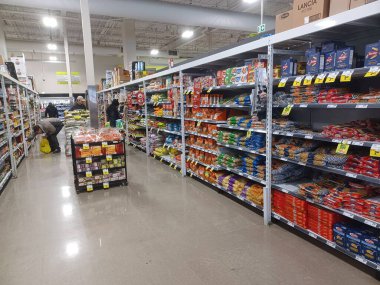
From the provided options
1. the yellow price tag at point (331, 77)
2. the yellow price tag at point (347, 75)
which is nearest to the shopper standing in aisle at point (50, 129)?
the yellow price tag at point (331, 77)

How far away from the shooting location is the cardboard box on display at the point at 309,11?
2598 millimetres

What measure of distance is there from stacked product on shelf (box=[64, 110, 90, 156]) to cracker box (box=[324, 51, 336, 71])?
6.86m

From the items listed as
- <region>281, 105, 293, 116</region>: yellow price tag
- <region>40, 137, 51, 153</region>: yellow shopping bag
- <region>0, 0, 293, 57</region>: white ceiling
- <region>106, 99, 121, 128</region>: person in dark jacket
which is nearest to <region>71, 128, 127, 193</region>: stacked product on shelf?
<region>281, 105, 293, 116</region>: yellow price tag

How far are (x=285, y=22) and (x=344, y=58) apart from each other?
820 mm

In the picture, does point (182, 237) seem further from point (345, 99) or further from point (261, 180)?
point (345, 99)

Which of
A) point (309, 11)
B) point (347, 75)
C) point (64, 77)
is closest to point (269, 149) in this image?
point (347, 75)

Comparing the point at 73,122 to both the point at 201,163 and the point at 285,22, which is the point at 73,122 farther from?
the point at 285,22

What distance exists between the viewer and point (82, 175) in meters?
5.05

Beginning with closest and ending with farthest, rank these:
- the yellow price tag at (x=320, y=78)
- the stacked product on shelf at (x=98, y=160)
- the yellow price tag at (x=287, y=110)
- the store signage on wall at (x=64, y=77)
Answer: the yellow price tag at (x=320, y=78) → the yellow price tag at (x=287, y=110) → the stacked product on shelf at (x=98, y=160) → the store signage on wall at (x=64, y=77)

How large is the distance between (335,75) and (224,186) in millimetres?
2534

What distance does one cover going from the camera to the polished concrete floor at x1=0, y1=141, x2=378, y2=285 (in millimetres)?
2533

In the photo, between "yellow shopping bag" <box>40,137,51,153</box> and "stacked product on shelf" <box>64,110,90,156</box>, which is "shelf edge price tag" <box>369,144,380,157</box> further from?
"yellow shopping bag" <box>40,137,51,153</box>

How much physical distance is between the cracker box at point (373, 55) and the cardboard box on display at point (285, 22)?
858 mm

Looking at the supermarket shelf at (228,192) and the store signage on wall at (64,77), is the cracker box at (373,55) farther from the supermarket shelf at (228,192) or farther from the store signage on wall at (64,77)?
the store signage on wall at (64,77)
